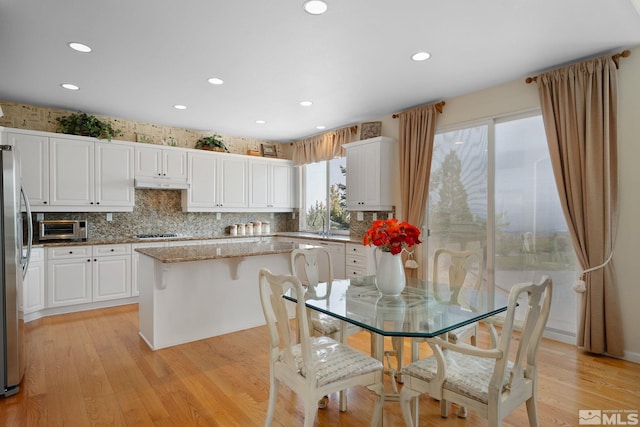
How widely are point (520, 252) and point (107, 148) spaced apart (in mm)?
5372

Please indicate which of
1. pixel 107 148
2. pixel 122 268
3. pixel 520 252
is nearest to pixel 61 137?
pixel 107 148

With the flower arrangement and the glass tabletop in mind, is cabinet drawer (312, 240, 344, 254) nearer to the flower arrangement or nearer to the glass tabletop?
the glass tabletop

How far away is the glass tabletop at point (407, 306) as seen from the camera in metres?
1.77

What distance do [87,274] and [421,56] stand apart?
4687mm

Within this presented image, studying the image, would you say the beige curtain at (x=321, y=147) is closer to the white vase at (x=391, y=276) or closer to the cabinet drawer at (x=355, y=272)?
the cabinet drawer at (x=355, y=272)

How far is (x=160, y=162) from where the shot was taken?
5.37 meters

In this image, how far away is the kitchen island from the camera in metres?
3.32

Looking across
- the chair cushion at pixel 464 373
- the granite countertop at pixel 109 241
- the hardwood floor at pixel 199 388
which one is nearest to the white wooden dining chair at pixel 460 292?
the chair cushion at pixel 464 373

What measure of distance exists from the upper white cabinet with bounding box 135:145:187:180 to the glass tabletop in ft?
12.5

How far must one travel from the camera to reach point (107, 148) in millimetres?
4898

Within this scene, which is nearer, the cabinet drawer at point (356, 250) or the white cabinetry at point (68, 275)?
the white cabinetry at point (68, 275)

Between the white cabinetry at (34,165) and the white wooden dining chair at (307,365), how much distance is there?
406 cm

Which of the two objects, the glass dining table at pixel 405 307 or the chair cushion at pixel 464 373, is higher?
the glass dining table at pixel 405 307

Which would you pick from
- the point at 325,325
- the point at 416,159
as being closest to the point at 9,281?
the point at 325,325
